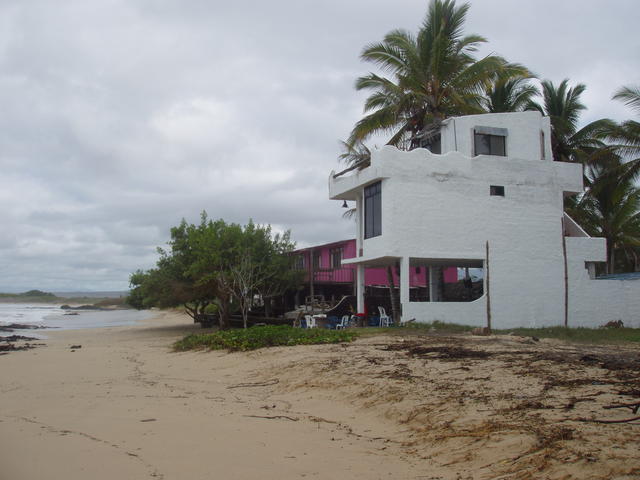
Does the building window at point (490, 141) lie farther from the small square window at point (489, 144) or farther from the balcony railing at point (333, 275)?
the balcony railing at point (333, 275)

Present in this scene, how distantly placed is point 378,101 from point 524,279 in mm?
9546

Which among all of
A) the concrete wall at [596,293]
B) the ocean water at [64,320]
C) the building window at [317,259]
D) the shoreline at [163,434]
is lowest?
the ocean water at [64,320]

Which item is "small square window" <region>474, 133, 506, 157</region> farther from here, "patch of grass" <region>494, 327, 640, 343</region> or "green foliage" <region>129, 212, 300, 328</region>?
"green foliage" <region>129, 212, 300, 328</region>

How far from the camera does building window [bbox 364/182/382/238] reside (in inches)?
832

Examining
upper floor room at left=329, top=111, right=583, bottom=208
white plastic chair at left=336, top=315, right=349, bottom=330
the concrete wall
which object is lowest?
white plastic chair at left=336, top=315, right=349, bottom=330

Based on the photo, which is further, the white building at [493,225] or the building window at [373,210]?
the building window at [373,210]

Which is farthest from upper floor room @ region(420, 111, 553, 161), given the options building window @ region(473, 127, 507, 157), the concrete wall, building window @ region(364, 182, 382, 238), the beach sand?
the beach sand

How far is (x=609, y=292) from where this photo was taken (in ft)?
73.0

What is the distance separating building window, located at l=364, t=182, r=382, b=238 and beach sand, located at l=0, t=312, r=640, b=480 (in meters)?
9.00

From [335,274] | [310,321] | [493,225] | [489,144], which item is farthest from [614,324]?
[335,274]

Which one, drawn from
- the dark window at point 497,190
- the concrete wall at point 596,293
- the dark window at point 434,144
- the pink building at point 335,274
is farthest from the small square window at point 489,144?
the pink building at point 335,274

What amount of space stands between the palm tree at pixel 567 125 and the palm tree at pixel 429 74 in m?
6.68

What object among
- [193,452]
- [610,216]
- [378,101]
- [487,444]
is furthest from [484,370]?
[610,216]

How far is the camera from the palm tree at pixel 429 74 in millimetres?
23062
